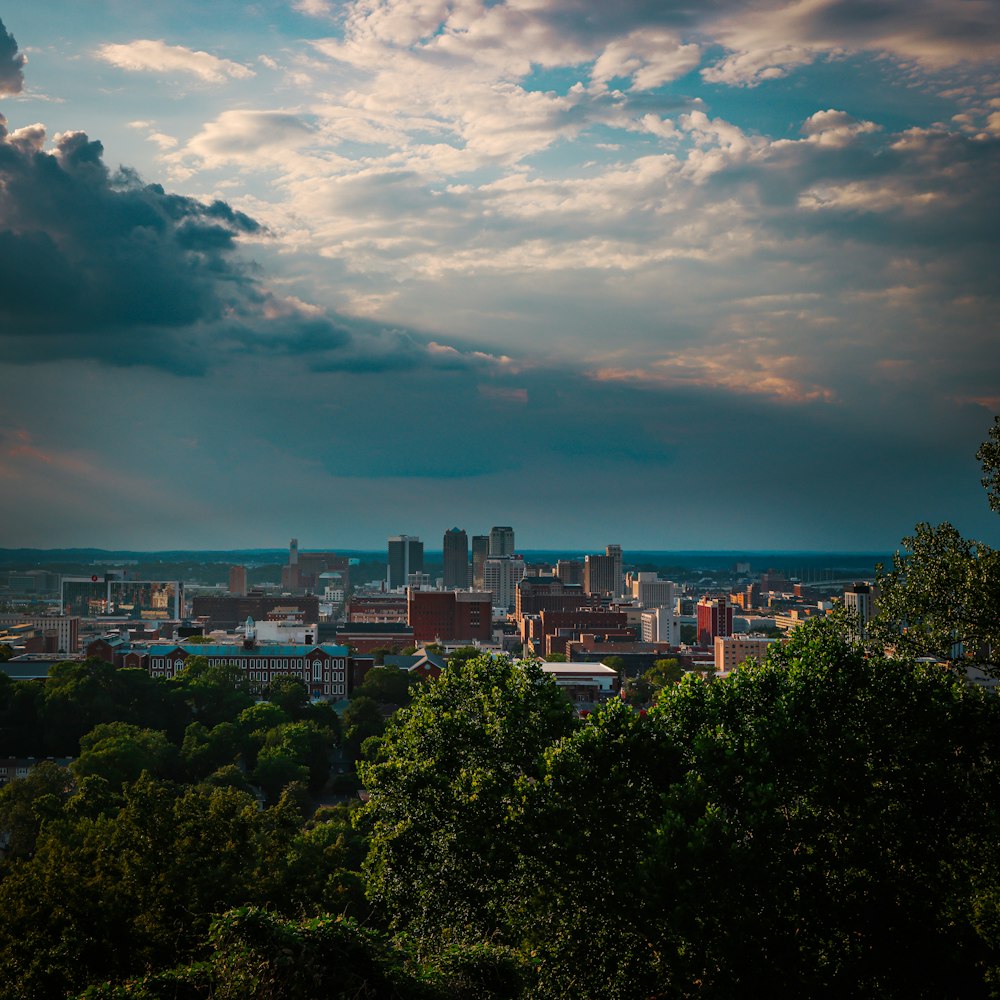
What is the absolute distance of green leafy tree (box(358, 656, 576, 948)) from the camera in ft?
47.6

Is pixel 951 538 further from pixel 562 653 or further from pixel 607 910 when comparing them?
pixel 562 653

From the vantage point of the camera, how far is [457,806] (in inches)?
585

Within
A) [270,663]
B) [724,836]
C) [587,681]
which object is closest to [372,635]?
[270,663]

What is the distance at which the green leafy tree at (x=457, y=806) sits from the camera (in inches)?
571

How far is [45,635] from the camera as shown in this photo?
107562 mm

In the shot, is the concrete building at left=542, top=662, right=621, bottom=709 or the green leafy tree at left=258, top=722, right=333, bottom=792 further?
the concrete building at left=542, top=662, right=621, bottom=709

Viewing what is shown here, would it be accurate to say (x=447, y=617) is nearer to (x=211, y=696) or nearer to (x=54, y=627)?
(x=54, y=627)

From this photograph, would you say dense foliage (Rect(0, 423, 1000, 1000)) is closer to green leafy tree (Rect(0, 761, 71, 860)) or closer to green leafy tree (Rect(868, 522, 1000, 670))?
green leafy tree (Rect(868, 522, 1000, 670))

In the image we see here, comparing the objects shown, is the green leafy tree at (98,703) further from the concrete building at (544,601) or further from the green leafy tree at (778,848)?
the concrete building at (544,601)

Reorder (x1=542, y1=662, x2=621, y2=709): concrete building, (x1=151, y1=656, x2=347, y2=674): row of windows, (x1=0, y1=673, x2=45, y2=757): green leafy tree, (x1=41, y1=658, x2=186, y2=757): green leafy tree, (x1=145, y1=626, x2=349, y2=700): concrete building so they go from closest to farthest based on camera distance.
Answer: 1. (x1=0, y1=673, x2=45, y2=757): green leafy tree
2. (x1=41, y1=658, x2=186, y2=757): green leafy tree
3. (x1=145, y1=626, x2=349, y2=700): concrete building
4. (x1=151, y1=656, x2=347, y2=674): row of windows
5. (x1=542, y1=662, x2=621, y2=709): concrete building

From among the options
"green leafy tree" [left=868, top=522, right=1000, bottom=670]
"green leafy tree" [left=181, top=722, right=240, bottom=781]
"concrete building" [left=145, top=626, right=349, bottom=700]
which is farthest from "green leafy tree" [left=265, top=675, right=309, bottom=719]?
"green leafy tree" [left=868, top=522, right=1000, bottom=670]

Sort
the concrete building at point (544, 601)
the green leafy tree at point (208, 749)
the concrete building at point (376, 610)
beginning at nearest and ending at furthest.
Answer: the green leafy tree at point (208, 749) → the concrete building at point (544, 601) → the concrete building at point (376, 610)

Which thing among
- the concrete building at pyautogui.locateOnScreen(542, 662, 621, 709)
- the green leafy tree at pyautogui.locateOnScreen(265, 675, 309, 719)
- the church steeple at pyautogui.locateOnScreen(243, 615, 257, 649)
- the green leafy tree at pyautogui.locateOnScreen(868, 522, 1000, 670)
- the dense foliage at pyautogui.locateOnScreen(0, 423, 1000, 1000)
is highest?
the green leafy tree at pyautogui.locateOnScreen(868, 522, 1000, 670)

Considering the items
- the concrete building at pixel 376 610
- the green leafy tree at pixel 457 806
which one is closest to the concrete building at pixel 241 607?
the concrete building at pixel 376 610
